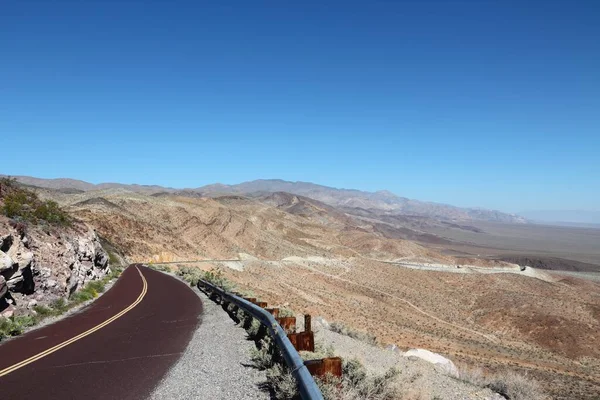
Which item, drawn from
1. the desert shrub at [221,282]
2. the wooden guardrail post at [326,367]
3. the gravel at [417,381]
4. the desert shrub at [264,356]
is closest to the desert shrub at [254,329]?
the desert shrub at [264,356]

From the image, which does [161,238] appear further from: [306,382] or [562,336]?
[306,382]

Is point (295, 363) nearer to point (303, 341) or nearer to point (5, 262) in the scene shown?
point (303, 341)

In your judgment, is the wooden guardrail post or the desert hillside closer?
the wooden guardrail post

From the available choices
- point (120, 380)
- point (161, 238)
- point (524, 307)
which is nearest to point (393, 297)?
point (524, 307)

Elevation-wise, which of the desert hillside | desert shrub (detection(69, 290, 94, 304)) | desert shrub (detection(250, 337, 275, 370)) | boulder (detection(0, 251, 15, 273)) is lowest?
the desert hillside

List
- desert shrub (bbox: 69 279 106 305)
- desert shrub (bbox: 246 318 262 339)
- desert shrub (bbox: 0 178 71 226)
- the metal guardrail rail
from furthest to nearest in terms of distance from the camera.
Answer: desert shrub (bbox: 69 279 106 305), desert shrub (bbox: 0 178 71 226), desert shrub (bbox: 246 318 262 339), the metal guardrail rail

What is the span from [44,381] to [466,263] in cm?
11530

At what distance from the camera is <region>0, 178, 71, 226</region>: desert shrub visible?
16.5m

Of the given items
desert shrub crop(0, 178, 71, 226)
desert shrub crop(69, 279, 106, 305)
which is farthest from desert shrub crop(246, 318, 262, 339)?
desert shrub crop(0, 178, 71, 226)

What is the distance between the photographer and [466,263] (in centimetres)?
11044

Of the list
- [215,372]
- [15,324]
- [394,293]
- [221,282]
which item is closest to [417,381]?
[215,372]

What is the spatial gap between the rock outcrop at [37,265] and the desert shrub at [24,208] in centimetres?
58

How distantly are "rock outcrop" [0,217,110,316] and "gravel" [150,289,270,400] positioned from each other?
21.0 ft

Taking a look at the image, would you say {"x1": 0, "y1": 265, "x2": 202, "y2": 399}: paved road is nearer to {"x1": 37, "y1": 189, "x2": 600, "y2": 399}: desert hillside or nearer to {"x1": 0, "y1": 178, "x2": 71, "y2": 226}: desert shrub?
{"x1": 0, "y1": 178, "x2": 71, "y2": 226}: desert shrub
